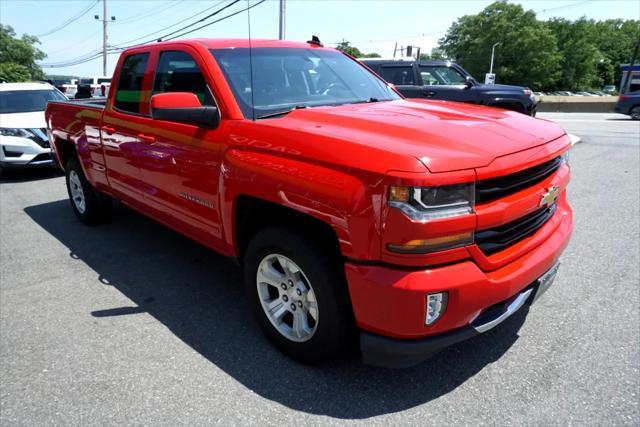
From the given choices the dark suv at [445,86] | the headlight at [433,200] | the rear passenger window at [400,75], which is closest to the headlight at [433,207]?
the headlight at [433,200]

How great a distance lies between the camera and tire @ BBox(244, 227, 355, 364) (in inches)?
95.7

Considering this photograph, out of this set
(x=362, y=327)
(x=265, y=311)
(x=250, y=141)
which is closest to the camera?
(x=362, y=327)

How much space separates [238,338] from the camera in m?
3.12

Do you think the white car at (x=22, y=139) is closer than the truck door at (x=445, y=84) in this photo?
Yes

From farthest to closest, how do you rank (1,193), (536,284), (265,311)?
1. (1,193)
2. (265,311)
3. (536,284)

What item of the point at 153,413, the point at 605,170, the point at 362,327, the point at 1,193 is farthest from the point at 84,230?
the point at 605,170

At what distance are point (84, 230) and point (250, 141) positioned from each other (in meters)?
3.74

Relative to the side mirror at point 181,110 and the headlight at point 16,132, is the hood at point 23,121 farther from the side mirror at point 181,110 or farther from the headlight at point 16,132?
the side mirror at point 181,110

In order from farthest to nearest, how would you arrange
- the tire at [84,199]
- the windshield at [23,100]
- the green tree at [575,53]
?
1. the green tree at [575,53]
2. the windshield at [23,100]
3. the tire at [84,199]

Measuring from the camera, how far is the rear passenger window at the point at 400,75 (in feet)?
38.6

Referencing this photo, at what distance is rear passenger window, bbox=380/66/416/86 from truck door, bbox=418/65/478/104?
0.25m

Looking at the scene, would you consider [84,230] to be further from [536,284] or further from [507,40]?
[507,40]

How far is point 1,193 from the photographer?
301 inches

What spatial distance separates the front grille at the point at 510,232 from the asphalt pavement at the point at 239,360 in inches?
32.0
